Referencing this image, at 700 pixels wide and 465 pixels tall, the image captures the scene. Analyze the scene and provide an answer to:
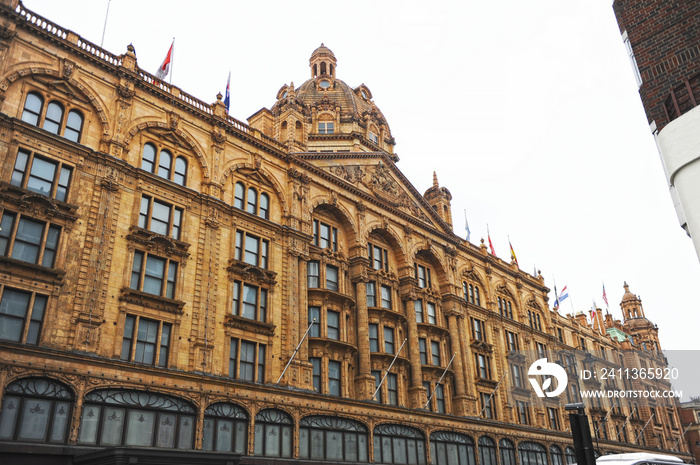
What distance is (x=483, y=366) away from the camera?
49.8m

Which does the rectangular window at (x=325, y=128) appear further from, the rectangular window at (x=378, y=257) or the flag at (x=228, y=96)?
the flag at (x=228, y=96)

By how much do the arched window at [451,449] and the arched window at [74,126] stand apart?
29.2 meters

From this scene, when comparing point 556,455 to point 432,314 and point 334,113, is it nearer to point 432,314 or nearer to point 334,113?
point 432,314

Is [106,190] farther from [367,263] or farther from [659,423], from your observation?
[659,423]

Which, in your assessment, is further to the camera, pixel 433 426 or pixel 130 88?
pixel 433 426

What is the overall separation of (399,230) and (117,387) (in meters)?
27.3

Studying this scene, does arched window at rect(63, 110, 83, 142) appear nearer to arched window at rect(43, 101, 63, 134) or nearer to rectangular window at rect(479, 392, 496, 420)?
arched window at rect(43, 101, 63, 134)

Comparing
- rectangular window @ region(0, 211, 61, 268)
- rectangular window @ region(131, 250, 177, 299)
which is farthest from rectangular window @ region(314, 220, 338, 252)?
rectangular window @ region(0, 211, 61, 268)

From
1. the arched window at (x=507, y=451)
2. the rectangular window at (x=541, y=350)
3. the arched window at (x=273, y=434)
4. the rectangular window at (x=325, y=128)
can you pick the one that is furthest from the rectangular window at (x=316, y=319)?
the rectangular window at (x=541, y=350)

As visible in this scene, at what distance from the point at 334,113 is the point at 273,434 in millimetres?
36709

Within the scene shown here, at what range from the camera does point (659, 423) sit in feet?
255

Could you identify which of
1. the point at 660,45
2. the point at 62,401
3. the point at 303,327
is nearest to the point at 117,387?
the point at 62,401

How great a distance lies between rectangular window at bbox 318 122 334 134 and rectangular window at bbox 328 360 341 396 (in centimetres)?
2836

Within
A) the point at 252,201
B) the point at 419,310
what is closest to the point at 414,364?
the point at 419,310
